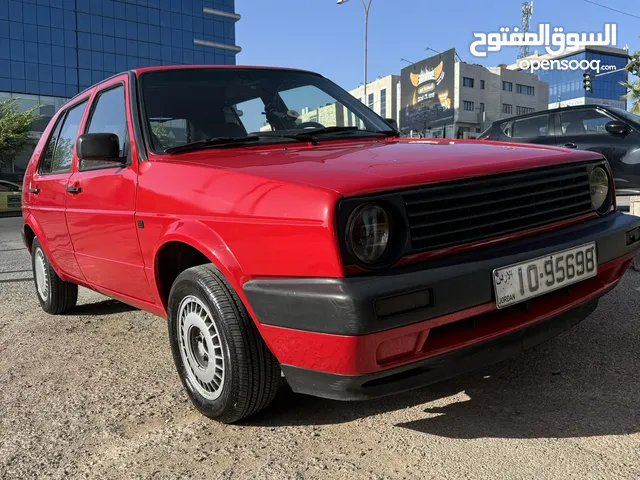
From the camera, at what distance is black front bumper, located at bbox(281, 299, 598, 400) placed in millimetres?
1827

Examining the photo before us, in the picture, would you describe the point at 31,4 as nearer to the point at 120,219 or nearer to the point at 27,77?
the point at 27,77

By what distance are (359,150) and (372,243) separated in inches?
31.2

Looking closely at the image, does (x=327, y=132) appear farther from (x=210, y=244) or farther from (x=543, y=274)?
(x=543, y=274)

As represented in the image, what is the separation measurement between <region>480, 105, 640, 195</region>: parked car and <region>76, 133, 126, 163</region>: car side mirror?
6503 mm

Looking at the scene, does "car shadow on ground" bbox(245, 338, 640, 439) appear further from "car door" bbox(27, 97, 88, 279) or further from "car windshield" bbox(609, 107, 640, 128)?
"car windshield" bbox(609, 107, 640, 128)

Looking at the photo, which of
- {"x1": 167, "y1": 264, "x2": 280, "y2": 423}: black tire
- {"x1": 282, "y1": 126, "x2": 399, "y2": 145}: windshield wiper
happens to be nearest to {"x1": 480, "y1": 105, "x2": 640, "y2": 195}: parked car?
{"x1": 282, "y1": 126, "x2": 399, "y2": 145}: windshield wiper

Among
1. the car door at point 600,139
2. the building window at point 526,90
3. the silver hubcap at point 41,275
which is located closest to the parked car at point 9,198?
the silver hubcap at point 41,275

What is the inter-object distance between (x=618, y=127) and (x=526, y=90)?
251ft

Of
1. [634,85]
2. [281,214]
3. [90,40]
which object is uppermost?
[90,40]

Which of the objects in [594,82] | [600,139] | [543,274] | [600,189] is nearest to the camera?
[543,274]

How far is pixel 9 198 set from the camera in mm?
18938

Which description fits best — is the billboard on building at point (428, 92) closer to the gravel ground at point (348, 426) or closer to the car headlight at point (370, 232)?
the gravel ground at point (348, 426)

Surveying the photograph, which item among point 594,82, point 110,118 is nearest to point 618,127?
point 110,118

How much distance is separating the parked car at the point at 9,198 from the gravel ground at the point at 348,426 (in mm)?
18058
